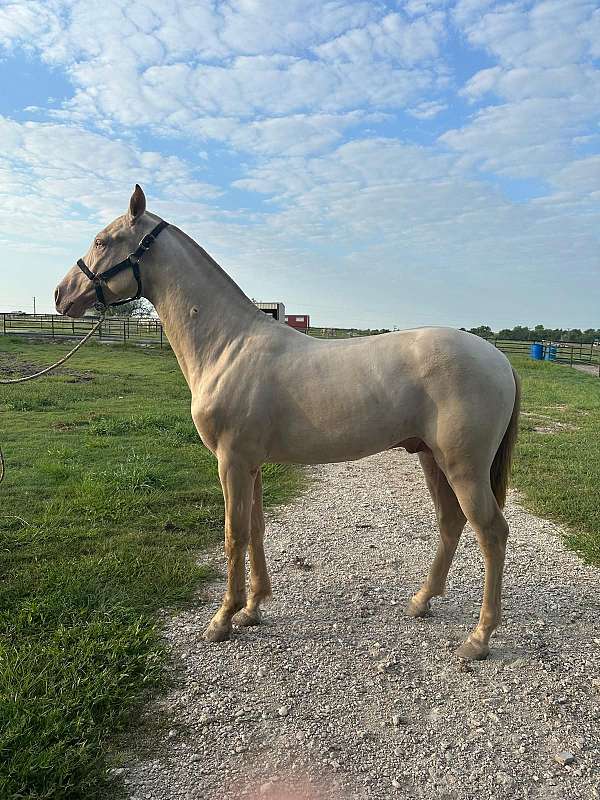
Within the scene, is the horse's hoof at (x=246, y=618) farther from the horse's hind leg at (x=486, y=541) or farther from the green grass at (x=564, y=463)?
the green grass at (x=564, y=463)

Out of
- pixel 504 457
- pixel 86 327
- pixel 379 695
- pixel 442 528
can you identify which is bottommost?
pixel 379 695

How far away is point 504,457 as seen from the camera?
3.33 metres

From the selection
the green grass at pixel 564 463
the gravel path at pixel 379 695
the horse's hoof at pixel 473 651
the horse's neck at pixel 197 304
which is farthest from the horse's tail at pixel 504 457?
the green grass at pixel 564 463

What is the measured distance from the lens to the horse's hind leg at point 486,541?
3068mm

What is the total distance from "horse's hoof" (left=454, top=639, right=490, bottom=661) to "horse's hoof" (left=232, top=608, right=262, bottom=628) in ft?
4.19

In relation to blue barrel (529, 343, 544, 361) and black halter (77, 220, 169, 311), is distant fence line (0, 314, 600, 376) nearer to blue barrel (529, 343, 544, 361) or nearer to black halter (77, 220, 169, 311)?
blue barrel (529, 343, 544, 361)

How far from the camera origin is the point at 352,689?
2873 mm

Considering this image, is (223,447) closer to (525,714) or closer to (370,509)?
(525,714)

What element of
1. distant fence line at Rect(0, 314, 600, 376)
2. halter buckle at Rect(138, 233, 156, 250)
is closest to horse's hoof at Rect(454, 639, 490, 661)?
halter buckle at Rect(138, 233, 156, 250)

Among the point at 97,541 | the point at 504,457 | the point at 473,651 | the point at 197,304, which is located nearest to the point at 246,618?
the point at 473,651

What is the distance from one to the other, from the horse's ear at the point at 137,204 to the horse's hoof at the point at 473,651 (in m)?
3.35

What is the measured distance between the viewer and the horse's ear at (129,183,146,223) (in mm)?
3242

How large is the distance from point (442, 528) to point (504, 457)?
725 millimetres

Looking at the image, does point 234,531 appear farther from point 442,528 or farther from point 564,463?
point 564,463
